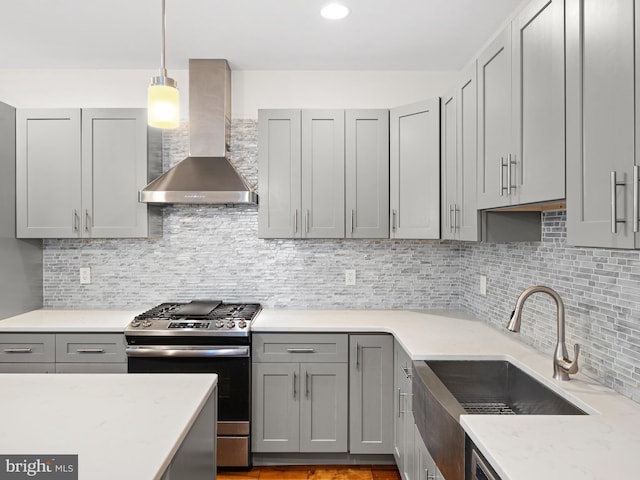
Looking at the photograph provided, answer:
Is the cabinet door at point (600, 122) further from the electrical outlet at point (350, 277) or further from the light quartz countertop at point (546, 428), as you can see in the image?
the electrical outlet at point (350, 277)

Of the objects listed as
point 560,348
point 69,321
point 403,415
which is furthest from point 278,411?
point 560,348

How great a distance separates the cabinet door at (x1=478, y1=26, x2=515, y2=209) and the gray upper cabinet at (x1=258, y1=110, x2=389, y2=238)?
100cm

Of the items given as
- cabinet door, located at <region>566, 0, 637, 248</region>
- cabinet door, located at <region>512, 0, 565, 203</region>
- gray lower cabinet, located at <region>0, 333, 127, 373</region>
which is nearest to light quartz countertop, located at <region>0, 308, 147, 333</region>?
gray lower cabinet, located at <region>0, 333, 127, 373</region>

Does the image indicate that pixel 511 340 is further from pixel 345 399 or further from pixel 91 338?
pixel 91 338

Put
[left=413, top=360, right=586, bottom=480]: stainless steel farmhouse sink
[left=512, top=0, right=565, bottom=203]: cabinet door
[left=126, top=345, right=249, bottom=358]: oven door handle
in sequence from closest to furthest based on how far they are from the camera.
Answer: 1. [left=512, top=0, right=565, bottom=203]: cabinet door
2. [left=413, top=360, right=586, bottom=480]: stainless steel farmhouse sink
3. [left=126, top=345, right=249, bottom=358]: oven door handle

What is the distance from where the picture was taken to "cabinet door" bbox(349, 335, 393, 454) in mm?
2730

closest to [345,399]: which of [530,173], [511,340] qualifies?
[511,340]

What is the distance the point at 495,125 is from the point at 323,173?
1.34 metres

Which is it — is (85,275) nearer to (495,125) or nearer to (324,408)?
(324,408)

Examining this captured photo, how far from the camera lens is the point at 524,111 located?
1.61 m

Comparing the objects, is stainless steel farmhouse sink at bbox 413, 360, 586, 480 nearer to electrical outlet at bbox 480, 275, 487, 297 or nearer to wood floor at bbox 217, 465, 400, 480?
electrical outlet at bbox 480, 275, 487, 297

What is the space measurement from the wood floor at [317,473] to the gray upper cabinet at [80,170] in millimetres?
1762

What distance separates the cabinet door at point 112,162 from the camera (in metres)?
2.99

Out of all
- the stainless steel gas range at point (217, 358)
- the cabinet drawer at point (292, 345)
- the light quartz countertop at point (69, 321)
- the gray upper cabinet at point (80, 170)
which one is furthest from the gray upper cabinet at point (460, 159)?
the light quartz countertop at point (69, 321)
